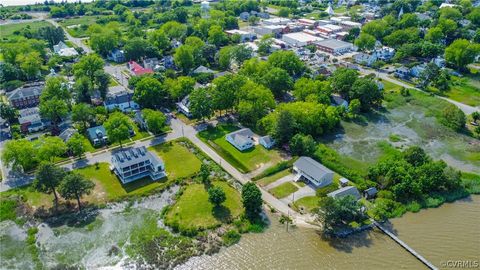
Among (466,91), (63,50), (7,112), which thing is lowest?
(466,91)

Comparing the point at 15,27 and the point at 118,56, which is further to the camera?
the point at 15,27

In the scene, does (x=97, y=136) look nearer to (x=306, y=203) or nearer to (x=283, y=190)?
(x=283, y=190)

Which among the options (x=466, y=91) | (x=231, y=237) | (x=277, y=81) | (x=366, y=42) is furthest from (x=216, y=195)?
(x=366, y=42)

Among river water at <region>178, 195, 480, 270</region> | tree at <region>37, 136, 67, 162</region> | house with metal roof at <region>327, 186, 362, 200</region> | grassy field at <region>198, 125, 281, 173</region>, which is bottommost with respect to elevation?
river water at <region>178, 195, 480, 270</region>

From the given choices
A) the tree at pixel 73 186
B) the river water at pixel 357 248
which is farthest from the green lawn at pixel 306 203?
the tree at pixel 73 186

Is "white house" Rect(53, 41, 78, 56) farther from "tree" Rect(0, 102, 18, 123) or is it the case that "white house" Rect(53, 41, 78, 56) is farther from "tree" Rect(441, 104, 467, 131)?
"tree" Rect(441, 104, 467, 131)

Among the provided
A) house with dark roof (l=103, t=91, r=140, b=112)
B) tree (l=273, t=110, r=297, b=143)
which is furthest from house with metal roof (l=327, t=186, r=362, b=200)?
house with dark roof (l=103, t=91, r=140, b=112)
